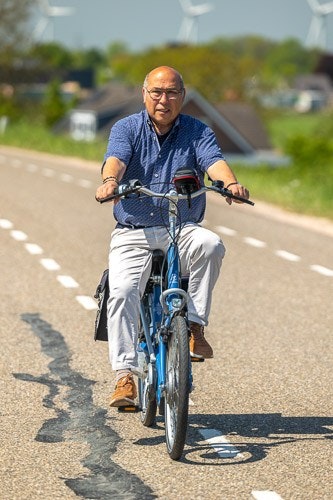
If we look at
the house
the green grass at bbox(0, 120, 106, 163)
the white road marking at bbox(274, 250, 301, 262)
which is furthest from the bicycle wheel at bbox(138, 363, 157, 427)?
the house

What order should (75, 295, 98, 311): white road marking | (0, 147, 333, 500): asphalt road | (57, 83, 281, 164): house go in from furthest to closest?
(57, 83, 281, 164): house < (75, 295, 98, 311): white road marking < (0, 147, 333, 500): asphalt road

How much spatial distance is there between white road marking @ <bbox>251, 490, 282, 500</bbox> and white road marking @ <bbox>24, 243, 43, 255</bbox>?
31.9 ft

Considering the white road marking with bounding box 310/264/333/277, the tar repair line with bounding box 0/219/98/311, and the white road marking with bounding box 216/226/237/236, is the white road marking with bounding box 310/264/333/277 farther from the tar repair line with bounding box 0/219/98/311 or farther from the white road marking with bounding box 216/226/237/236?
the white road marking with bounding box 216/226/237/236

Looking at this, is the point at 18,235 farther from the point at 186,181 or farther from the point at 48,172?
the point at 48,172

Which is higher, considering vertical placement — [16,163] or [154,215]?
[154,215]

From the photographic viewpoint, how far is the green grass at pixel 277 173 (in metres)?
23.7

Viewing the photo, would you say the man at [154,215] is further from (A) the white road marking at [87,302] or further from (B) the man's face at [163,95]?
(A) the white road marking at [87,302]

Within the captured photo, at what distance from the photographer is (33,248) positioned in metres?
15.7

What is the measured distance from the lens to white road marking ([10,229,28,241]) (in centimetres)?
1688

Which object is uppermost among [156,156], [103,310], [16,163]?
[156,156]

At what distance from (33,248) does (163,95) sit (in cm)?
917

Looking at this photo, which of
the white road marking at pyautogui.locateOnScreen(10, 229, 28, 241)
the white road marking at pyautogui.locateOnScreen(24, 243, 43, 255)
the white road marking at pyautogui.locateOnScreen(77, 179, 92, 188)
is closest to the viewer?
the white road marking at pyautogui.locateOnScreen(24, 243, 43, 255)

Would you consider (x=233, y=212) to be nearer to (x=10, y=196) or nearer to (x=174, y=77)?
(x=10, y=196)

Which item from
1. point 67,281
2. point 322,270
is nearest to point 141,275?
point 67,281
